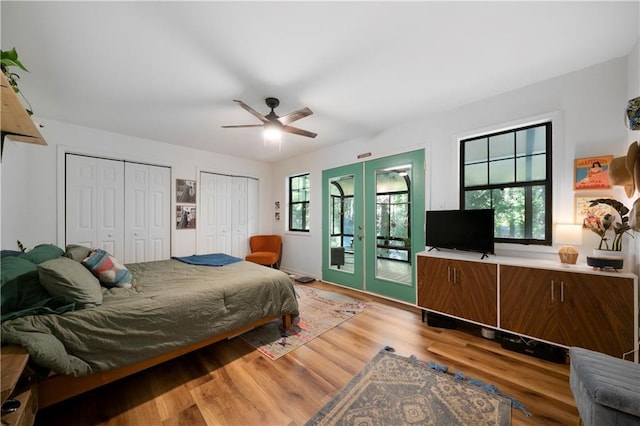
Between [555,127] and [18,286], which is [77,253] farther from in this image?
[555,127]

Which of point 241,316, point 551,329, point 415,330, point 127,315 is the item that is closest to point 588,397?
point 551,329

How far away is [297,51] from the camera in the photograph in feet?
6.07

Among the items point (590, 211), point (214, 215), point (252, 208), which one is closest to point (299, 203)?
point (252, 208)

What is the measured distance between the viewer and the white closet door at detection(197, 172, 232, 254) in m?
4.49

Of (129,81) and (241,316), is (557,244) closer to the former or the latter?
(241,316)

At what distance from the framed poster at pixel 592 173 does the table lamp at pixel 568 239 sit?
0.39 metres

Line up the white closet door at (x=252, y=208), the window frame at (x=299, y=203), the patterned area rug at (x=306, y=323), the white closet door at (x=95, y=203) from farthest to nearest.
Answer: the white closet door at (x=252, y=208) → the window frame at (x=299, y=203) → the white closet door at (x=95, y=203) → the patterned area rug at (x=306, y=323)

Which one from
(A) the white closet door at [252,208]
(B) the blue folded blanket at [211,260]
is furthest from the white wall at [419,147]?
(B) the blue folded blanket at [211,260]

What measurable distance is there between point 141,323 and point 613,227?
3.83m

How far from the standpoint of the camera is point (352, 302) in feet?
11.2

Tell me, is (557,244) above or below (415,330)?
above

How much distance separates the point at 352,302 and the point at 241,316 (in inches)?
70.0

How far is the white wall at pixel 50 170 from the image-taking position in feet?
8.54

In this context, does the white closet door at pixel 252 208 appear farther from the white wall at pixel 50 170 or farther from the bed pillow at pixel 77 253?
the bed pillow at pixel 77 253
